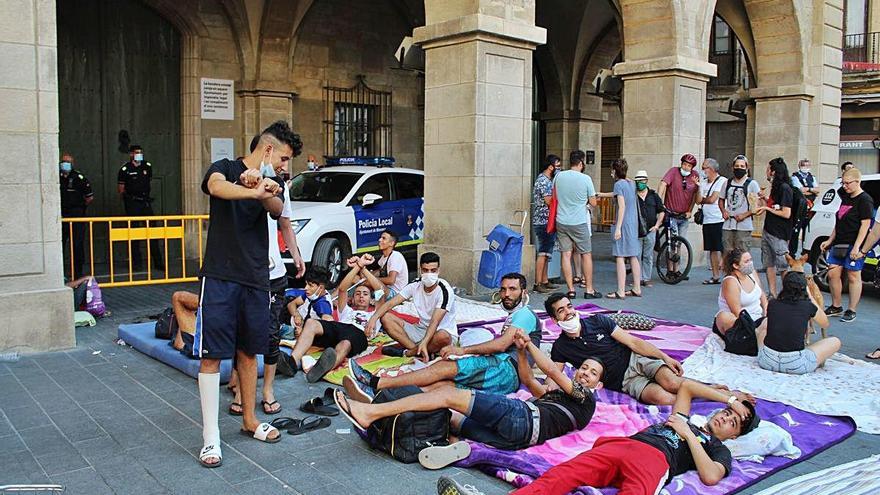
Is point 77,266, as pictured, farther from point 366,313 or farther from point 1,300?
point 366,313

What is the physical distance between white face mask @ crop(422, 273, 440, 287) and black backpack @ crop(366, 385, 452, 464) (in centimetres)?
233

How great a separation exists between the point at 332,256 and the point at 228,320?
6856mm

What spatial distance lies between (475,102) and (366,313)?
10.7 feet

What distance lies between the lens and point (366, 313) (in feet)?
28.8

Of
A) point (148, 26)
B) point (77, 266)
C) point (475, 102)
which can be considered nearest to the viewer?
point (475, 102)

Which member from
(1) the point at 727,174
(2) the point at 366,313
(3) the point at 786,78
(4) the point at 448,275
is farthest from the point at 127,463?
(1) the point at 727,174

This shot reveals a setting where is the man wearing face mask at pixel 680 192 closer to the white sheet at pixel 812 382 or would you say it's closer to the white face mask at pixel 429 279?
the white sheet at pixel 812 382

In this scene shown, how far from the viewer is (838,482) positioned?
4.44 metres

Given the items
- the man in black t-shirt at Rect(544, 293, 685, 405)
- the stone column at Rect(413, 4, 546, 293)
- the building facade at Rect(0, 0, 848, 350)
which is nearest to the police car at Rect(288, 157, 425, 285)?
the building facade at Rect(0, 0, 848, 350)

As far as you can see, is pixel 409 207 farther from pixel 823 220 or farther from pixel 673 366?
pixel 673 366

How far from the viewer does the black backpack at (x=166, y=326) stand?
7.56 meters

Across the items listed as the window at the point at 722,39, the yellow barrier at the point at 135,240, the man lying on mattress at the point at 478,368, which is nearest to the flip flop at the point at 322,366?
the man lying on mattress at the point at 478,368

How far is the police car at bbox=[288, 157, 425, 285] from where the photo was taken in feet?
38.0

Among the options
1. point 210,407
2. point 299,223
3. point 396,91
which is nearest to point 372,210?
point 299,223
